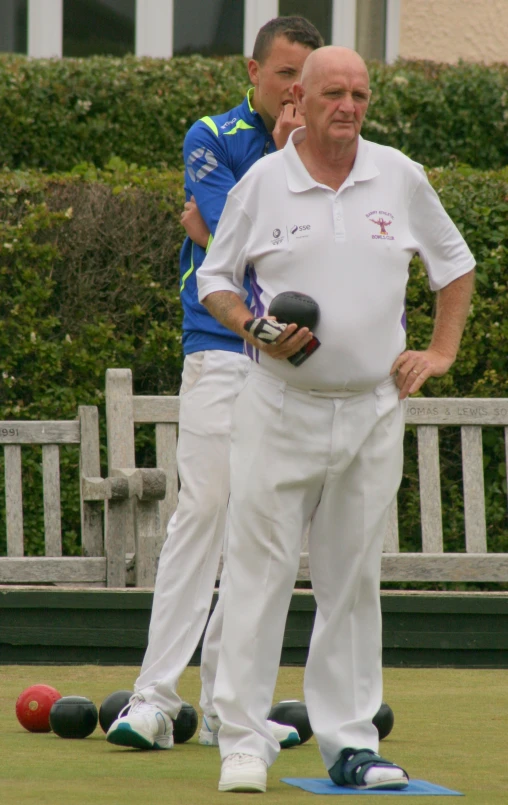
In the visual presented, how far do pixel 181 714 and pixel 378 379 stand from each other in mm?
1377

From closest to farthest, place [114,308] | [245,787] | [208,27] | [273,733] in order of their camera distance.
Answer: [245,787] < [273,733] < [114,308] < [208,27]

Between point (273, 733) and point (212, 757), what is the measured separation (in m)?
0.24

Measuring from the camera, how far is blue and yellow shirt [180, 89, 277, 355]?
4.41m

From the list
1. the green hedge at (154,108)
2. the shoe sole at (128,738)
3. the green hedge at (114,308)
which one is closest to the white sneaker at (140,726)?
the shoe sole at (128,738)

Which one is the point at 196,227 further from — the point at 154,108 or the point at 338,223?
the point at 154,108

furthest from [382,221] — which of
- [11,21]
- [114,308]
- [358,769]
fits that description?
[11,21]

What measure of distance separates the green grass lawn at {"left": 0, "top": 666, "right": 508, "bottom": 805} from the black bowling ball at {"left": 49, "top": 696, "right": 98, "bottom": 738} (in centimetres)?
4

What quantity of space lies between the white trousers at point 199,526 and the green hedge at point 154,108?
5377mm

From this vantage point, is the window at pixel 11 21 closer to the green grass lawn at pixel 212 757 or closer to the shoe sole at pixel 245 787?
the green grass lawn at pixel 212 757

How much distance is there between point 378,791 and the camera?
3557 mm

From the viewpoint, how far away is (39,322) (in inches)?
282

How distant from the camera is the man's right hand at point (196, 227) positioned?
14.6ft

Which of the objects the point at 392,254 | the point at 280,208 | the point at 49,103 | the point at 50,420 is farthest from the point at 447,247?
the point at 49,103

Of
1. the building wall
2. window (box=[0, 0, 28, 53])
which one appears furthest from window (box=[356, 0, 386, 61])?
window (box=[0, 0, 28, 53])
